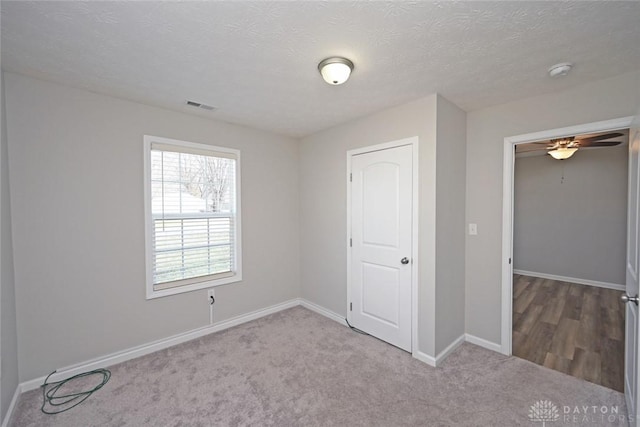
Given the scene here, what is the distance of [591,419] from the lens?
179cm

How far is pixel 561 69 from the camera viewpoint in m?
1.89

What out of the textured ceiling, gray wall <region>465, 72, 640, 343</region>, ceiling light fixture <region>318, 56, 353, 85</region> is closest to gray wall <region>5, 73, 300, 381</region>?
the textured ceiling

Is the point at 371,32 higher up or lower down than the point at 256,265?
higher up

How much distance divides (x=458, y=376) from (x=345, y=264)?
1.53m

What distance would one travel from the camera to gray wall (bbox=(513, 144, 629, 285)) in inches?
173

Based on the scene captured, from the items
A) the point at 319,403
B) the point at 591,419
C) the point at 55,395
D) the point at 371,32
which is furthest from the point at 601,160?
the point at 55,395

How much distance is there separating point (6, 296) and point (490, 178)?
13.4 ft

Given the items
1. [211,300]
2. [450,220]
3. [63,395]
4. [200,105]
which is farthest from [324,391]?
[200,105]

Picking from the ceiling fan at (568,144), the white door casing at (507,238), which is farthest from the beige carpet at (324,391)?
the ceiling fan at (568,144)

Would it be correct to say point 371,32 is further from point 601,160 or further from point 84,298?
point 601,160

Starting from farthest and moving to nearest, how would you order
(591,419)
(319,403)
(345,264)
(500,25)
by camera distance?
(345,264), (319,403), (591,419), (500,25)

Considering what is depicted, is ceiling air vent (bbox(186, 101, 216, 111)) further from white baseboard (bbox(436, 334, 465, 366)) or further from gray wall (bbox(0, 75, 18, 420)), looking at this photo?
white baseboard (bbox(436, 334, 465, 366))

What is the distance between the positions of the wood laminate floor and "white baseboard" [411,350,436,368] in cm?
90

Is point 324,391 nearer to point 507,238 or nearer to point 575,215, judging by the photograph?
point 507,238
